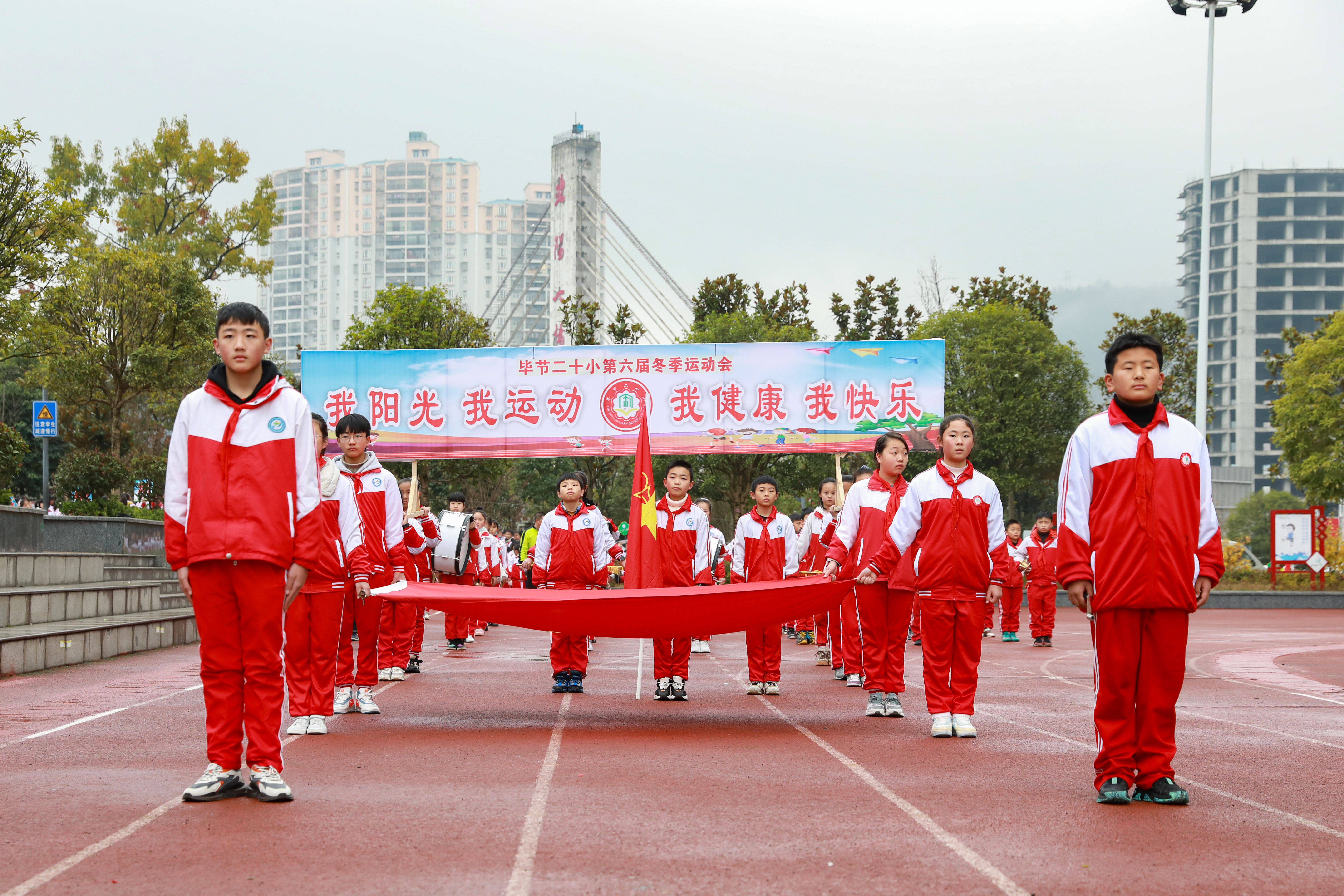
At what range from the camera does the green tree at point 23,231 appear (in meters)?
18.9

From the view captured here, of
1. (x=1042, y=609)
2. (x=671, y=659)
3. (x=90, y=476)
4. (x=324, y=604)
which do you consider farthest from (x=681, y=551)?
(x=90, y=476)

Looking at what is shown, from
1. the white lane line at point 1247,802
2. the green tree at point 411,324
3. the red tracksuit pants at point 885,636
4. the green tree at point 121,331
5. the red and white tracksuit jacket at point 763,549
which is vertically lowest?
the white lane line at point 1247,802

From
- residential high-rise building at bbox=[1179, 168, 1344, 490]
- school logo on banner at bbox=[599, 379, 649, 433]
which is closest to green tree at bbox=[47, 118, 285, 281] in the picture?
school logo on banner at bbox=[599, 379, 649, 433]

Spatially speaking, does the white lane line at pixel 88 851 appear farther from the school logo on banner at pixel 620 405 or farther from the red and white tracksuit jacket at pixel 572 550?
the school logo on banner at pixel 620 405

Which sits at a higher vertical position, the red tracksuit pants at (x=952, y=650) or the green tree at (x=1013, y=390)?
the green tree at (x=1013, y=390)

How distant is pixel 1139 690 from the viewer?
5625 millimetres

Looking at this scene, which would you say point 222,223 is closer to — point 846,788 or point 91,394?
point 91,394

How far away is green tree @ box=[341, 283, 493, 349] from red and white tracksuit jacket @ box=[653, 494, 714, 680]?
1029 inches

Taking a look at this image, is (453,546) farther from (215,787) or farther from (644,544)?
(215,787)

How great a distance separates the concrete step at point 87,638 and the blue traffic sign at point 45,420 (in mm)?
7898

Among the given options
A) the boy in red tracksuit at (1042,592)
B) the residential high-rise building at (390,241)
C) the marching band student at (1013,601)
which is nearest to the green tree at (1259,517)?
the marching band student at (1013,601)

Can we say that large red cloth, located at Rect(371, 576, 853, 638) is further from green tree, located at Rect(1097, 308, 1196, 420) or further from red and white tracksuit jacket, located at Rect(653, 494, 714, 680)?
green tree, located at Rect(1097, 308, 1196, 420)

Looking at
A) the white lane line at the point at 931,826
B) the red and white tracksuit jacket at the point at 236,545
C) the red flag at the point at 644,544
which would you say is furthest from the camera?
the red flag at the point at 644,544

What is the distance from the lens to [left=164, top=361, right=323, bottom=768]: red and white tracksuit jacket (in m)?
5.43
